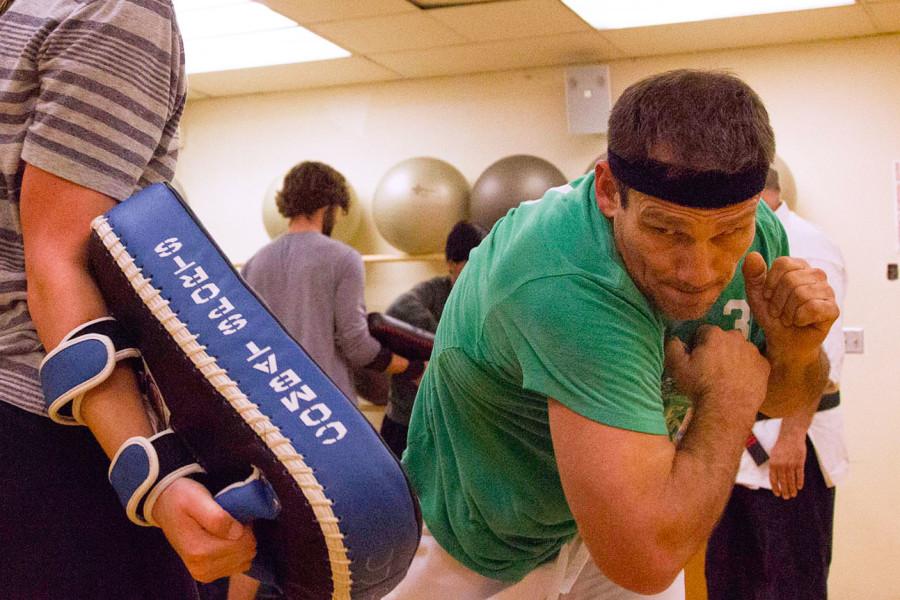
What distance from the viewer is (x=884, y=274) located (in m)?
4.74

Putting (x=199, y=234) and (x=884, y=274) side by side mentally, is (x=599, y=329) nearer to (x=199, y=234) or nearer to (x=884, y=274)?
(x=199, y=234)

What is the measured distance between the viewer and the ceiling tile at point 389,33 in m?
4.46

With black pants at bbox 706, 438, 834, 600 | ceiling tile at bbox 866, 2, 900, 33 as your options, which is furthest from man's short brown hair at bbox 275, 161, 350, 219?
ceiling tile at bbox 866, 2, 900, 33

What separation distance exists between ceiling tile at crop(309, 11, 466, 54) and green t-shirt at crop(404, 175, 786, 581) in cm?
312

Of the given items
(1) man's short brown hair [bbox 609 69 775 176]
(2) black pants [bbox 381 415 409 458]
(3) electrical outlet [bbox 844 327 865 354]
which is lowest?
(2) black pants [bbox 381 415 409 458]

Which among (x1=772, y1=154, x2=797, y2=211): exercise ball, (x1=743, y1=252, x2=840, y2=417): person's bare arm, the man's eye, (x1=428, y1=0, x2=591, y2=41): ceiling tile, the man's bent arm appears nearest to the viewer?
the man's bent arm

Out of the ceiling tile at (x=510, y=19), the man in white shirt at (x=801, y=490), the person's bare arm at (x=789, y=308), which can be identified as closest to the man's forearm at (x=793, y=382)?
the person's bare arm at (x=789, y=308)

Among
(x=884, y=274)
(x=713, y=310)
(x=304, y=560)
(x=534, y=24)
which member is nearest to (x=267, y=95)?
(x=534, y=24)

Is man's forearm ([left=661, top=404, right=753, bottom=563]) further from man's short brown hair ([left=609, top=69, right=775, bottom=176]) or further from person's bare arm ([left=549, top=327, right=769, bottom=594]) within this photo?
man's short brown hair ([left=609, top=69, right=775, bottom=176])

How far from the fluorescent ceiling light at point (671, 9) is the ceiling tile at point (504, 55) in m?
0.28

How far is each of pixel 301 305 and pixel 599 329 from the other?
8.27 feet

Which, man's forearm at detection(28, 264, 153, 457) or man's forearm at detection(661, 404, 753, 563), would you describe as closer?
man's forearm at detection(28, 264, 153, 457)

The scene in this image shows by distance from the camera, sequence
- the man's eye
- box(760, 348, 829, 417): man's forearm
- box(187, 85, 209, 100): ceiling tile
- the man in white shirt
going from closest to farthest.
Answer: the man's eye, box(760, 348, 829, 417): man's forearm, the man in white shirt, box(187, 85, 209, 100): ceiling tile

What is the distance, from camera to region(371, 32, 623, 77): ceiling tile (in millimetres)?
4906
